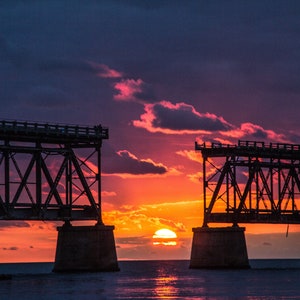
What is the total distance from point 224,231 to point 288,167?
13454 mm

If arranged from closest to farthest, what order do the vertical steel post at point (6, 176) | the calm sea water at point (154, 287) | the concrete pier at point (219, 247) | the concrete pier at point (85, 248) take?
the calm sea water at point (154, 287), the vertical steel post at point (6, 176), the concrete pier at point (85, 248), the concrete pier at point (219, 247)

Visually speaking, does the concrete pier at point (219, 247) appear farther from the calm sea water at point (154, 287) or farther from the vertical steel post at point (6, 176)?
the vertical steel post at point (6, 176)

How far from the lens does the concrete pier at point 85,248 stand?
107 metres

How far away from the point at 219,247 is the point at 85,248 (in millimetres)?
20032

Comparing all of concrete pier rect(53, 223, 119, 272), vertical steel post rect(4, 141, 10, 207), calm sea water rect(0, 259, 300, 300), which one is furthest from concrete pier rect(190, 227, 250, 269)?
vertical steel post rect(4, 141, 10, 207)

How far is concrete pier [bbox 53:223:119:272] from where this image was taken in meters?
107

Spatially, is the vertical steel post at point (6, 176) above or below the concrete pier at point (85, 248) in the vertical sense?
above

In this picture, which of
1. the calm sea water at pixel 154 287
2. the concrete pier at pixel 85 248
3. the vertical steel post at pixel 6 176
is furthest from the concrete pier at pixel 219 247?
the vertical steel post at pixel 6 176

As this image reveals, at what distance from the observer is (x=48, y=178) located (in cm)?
10519

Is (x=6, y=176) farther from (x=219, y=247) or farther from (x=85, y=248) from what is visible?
(x=219, y=247)

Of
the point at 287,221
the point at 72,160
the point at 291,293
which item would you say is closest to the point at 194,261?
the point at 287,221

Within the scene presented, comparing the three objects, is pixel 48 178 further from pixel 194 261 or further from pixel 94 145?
pixel 194 261

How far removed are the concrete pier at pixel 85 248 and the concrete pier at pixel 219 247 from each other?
16.7 metres

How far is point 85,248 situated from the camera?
10731 cm
